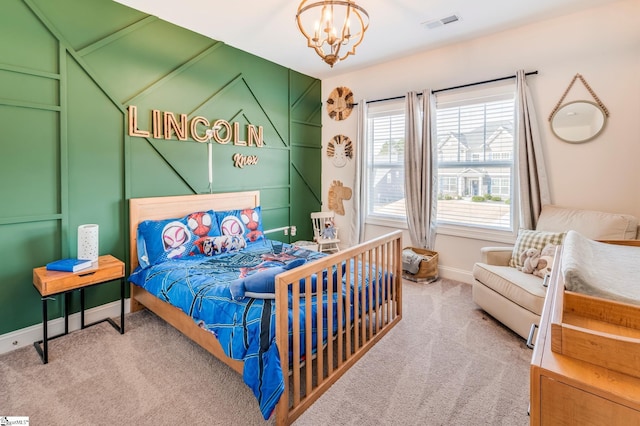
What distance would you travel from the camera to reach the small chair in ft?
14.7

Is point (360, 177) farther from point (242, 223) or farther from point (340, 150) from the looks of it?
point (242, 223)

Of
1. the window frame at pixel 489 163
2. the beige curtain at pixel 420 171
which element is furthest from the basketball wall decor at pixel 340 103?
the window frame at pixel 489 163

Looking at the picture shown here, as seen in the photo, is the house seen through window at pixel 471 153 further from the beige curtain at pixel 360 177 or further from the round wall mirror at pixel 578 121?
the round wall mirror at pixel 578 121

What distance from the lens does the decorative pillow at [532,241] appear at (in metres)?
2.76

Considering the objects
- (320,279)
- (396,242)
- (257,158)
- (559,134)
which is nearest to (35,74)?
(257,158)

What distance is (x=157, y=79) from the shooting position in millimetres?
3066

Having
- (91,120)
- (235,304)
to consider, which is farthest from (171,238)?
(235,304)

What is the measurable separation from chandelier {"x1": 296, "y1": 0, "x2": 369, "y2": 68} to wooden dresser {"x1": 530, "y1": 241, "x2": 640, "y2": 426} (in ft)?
6.11

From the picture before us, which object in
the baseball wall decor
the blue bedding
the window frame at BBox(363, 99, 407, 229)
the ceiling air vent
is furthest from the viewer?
the baseball wall decor

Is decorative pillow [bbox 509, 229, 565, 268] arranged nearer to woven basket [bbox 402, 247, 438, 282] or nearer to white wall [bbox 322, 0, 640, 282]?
white wall [bbox 322, 0, 640, 282]

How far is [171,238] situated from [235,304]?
1.31 metres

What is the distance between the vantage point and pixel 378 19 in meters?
3.03

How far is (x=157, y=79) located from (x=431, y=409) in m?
3.46

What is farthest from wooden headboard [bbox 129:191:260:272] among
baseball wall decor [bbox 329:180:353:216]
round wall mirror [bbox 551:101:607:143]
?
round wall mirror [bbox 551:101:607:143]
